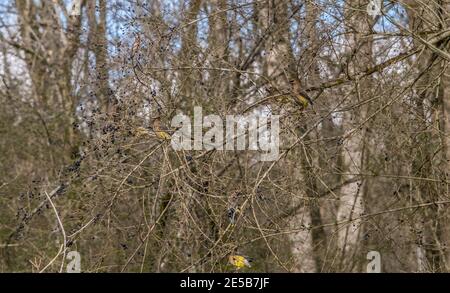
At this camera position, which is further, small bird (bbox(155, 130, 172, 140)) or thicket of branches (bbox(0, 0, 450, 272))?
thicket of branches (bbox(0, 0, 450, 272))

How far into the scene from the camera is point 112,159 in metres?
5.64

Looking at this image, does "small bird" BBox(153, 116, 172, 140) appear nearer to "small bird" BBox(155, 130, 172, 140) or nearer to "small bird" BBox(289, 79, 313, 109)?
"small bird" BBox(155, 130, 172, 140)

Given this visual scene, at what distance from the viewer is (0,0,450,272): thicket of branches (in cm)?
567

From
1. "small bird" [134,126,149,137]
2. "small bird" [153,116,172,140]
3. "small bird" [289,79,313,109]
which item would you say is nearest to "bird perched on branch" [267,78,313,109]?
"small bird" [289,79,313,109]

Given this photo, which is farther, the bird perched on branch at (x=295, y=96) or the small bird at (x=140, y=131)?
the bird perched on branch at (x=295, y=96)

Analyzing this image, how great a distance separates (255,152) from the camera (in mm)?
6621

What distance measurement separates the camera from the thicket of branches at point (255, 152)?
18.6ft

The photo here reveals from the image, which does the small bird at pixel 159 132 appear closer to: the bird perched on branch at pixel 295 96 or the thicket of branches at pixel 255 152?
the thicket of branches at pixel 255 152

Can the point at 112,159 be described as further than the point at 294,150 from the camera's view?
No

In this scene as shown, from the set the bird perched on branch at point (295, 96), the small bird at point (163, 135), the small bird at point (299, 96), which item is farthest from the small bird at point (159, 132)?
→ the small bird at point (299, 96)

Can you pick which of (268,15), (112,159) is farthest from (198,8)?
(112,159)
